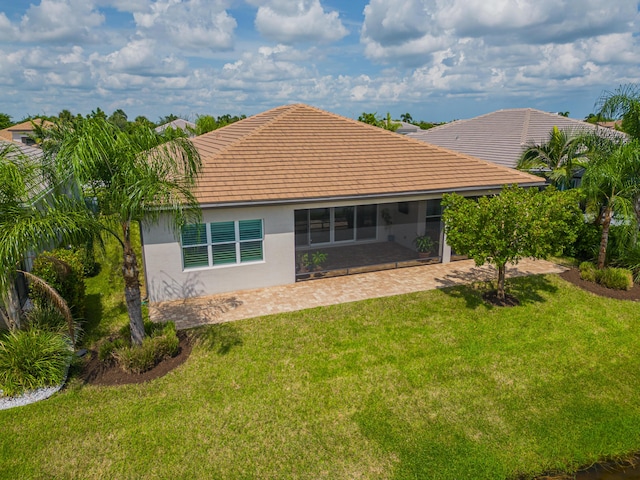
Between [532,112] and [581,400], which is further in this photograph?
[532,112]

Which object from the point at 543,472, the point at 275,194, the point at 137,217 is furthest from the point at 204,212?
the point at 543,472

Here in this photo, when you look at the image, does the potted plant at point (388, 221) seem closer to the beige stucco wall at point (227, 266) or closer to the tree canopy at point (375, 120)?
the beige stucco wall at point (227, 266)

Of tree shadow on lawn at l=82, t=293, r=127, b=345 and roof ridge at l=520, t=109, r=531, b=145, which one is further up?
roof ridge at l=520, t=109, r=531, b=145

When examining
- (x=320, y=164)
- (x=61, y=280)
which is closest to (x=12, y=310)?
(x=61, y=280)

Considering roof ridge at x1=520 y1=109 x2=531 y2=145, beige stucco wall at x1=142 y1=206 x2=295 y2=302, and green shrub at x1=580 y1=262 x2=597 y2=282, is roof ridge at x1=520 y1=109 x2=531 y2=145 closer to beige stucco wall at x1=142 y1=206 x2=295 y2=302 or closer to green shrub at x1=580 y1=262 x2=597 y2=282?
green shrub at x1=580 y1=262 x2=597 y2=282

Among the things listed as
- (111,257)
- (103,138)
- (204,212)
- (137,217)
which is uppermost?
(103,138)

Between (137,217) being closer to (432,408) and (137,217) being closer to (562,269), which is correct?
(432,408)

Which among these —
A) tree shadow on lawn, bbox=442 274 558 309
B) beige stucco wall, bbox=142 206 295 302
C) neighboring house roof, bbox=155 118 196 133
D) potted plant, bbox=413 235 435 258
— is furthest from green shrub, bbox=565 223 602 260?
neighboring house roof, bbox=155 118 196 133
